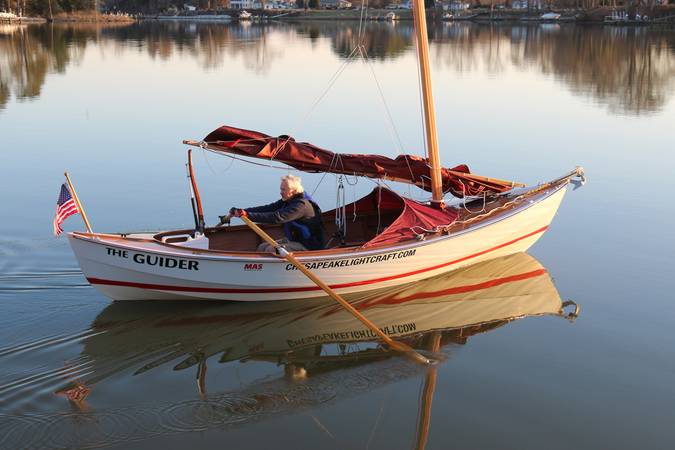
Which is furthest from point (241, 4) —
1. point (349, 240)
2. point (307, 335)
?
point (307, 335)

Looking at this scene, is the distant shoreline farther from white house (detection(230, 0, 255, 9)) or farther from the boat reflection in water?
the boat reflection in water

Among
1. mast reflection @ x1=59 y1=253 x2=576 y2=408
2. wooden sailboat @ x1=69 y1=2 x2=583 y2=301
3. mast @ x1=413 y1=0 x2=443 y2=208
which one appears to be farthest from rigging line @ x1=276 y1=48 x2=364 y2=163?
mast reflection @ x1=59 y1=253 x2=576 y2=408

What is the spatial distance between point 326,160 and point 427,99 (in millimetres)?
2076

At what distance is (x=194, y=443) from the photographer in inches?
355

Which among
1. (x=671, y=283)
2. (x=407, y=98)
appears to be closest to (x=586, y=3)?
(x=407, y=98)

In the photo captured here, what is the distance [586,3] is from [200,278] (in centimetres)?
12230

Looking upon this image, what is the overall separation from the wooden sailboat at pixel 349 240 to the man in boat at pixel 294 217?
0.48 m

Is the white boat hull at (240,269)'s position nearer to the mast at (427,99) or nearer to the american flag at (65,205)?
the american flag at (65,205)

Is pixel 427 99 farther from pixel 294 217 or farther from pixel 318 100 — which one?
pixel 318 100

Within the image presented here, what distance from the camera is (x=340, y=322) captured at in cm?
1268

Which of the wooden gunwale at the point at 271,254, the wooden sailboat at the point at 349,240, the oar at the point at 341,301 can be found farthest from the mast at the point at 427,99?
the oar at the point at 341,301

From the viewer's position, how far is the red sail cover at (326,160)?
43.4 feet

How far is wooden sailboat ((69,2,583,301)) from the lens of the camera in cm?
1229

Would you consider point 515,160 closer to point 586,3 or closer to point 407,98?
point 407,98
